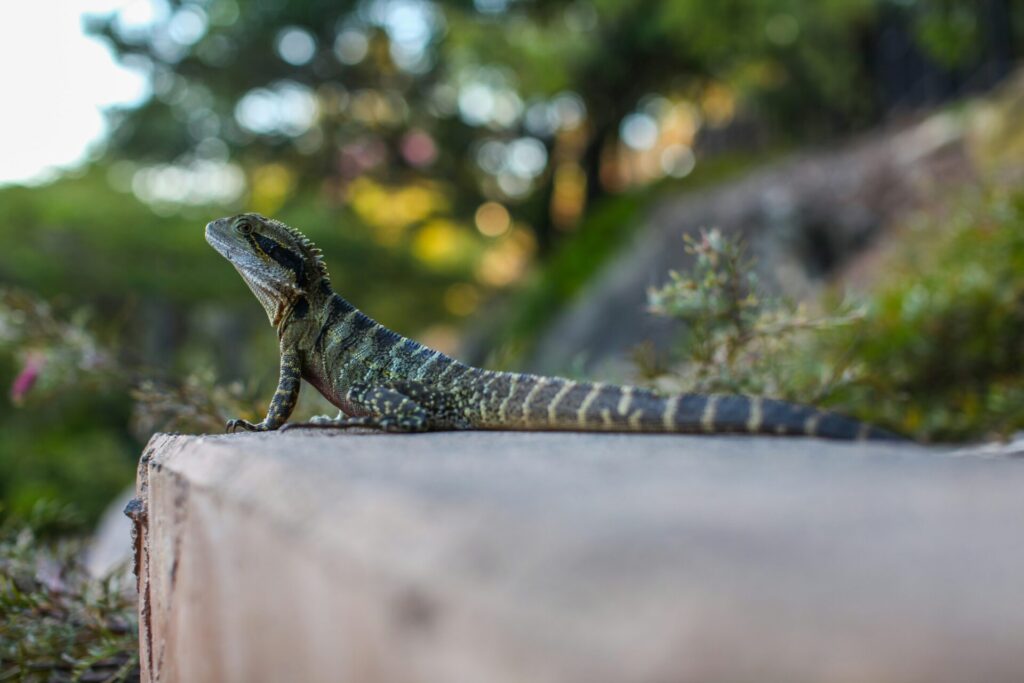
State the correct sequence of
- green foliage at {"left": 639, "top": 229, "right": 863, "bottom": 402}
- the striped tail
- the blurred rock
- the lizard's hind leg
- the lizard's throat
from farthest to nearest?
1. the blurred rock
2. green foliage at {"left": 639, "top": 229, "right": 863, "bottom": 402}
3. the lizard's throat
4. the lizard's hind leg
5. the striped tail

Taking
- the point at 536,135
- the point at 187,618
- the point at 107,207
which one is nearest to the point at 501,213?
the point at 536,135

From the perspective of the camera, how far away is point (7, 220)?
10.3 meters

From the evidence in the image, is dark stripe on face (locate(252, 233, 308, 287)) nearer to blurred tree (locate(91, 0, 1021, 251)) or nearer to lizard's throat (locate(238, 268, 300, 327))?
lizard's throat (locate(238, 268, 300, 327))

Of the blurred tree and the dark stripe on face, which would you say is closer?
the dark stripe on face

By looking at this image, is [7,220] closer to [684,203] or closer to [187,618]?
[684,203]

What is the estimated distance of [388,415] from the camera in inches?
115

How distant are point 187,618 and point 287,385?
1.24 m

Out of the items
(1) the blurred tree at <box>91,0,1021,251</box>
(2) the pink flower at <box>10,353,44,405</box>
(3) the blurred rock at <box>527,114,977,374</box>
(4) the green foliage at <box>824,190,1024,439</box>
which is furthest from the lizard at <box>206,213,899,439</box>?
(1) the blurred tree at <box>91,0,1021,251</box>

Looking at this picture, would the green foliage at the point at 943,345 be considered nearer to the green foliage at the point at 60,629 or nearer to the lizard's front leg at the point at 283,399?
the lizard's front leg at the point at 283,399

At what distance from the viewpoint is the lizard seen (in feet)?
8.11

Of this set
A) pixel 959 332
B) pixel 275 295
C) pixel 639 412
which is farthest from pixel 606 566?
pixel 959 332

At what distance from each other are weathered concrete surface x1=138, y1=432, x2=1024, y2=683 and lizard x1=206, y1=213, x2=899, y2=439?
37 centimetres

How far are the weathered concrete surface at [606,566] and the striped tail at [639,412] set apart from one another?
0.86 ft

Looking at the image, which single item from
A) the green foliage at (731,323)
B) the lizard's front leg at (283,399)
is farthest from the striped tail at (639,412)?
the green foliage at (731,323)
